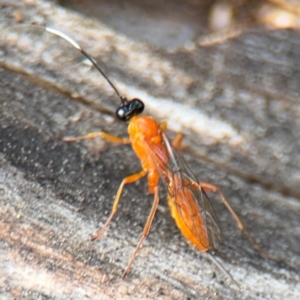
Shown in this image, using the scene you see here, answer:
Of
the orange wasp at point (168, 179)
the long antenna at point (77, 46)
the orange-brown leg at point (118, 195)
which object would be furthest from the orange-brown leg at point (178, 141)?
the long antenna at point (77, 46)

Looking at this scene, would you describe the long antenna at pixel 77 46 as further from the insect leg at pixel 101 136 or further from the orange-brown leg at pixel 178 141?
the orange-brown leg at pixel 178 141

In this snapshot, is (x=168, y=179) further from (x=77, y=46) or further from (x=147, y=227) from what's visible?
(x=77, y=46)

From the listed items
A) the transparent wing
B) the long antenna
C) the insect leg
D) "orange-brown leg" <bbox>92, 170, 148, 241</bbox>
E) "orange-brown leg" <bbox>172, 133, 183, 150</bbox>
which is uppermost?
the long antenna

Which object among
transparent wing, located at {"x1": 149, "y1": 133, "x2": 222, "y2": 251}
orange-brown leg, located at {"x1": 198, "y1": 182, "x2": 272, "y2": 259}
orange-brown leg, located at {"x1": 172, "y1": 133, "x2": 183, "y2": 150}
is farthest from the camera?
orange-brown leg, located at {"x1": 172, "y1": 133, "x2": 183, "y2": 150}

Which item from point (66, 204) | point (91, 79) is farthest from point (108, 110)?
point (66, 204)

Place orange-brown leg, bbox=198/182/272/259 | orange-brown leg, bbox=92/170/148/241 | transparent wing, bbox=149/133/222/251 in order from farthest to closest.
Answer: orange-brown leg, bbox=198/182/272/259 → transparent wing, bbox=149/133/222/251 → orange-brown leg, bbox=92/170/148/241

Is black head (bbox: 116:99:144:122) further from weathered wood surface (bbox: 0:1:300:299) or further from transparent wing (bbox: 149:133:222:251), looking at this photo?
transparent wing (bbox: 149:133:222:251)

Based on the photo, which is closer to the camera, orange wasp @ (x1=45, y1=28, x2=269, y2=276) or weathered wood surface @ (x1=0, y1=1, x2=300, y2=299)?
weathered wood surface @ (x1=0, y1=1, x2=300, y2=299)

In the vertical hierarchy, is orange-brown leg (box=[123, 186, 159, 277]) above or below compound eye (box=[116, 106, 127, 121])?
below

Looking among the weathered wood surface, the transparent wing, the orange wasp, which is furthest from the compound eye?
the transparent wing
